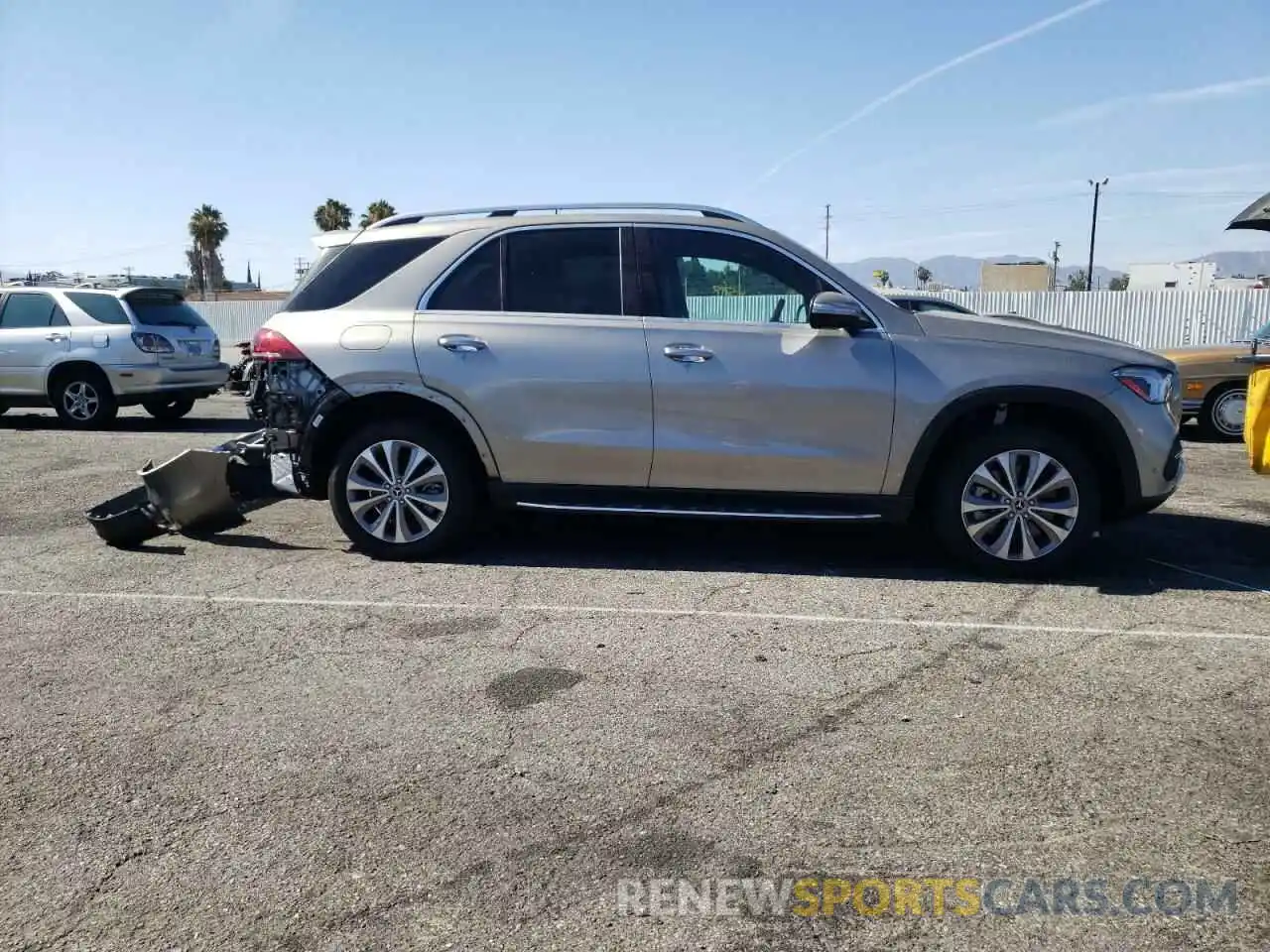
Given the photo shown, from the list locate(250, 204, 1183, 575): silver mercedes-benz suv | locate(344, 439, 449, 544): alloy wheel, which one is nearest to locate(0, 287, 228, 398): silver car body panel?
locate(250, 204, 1183, 575): silver mercedes-benz suv

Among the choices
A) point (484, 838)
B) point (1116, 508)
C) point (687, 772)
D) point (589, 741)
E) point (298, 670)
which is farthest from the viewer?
point (1116, 508)

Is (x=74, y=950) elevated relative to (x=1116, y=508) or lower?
lower

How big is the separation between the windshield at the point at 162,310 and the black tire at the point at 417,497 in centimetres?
813

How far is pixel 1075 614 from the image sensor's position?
16.4ft

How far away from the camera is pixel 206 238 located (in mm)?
61906

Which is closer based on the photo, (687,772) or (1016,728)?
(687,772)

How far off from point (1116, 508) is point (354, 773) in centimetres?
430

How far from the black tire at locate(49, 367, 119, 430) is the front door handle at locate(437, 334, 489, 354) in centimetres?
857

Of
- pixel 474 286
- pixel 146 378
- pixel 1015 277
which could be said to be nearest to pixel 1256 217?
pixel 474 286

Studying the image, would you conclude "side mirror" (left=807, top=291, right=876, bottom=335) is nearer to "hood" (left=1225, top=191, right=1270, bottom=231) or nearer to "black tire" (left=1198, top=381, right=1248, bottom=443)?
"hood" (left=1225, top=191, right=1270, bottom=231)

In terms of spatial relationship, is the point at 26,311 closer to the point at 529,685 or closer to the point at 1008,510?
the point at 529,685

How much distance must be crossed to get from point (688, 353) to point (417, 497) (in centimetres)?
171

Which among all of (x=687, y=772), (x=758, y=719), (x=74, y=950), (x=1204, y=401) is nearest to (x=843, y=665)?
(x=758, y=719)

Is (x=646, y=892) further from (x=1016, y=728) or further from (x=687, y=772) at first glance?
(x=1016, y=728)
